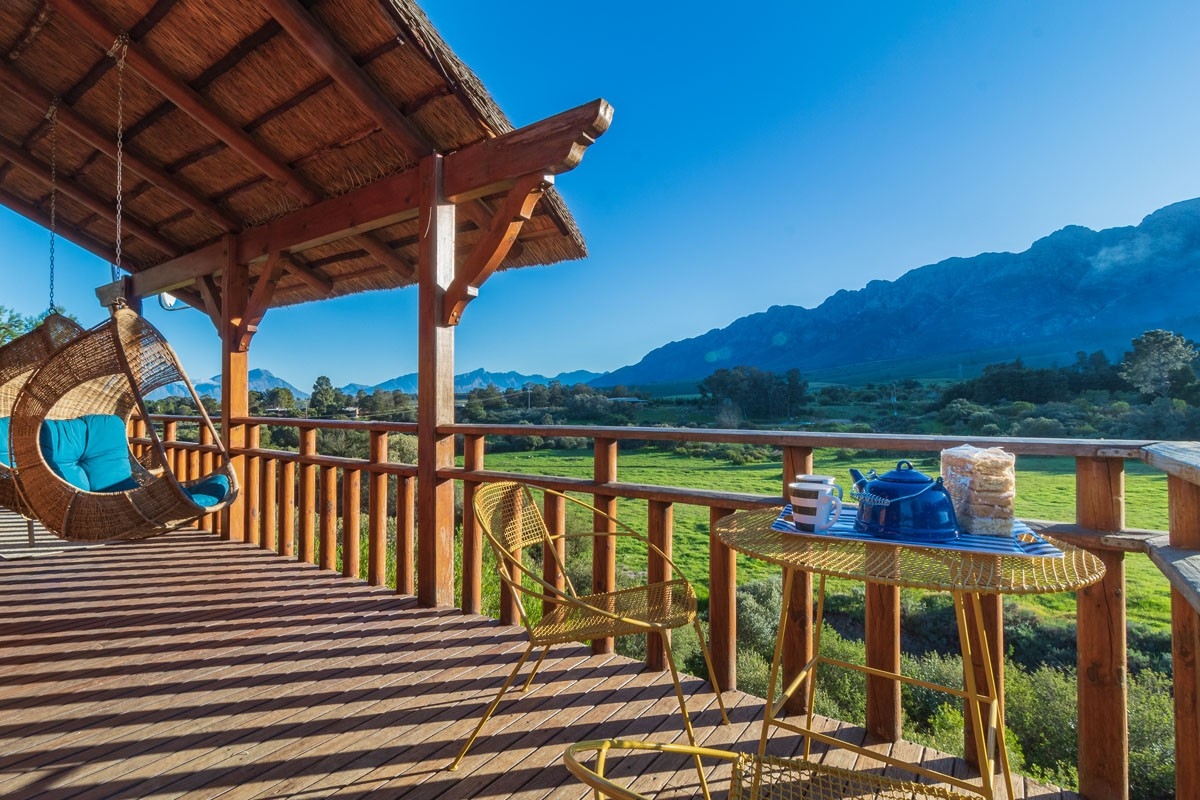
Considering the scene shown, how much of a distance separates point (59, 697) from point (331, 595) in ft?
4.22

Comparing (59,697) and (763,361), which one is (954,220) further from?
(59,697)

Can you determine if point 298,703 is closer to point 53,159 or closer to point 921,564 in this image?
point 921,564

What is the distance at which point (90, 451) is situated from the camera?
4.29 metres

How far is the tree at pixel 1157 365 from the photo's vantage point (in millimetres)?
11562

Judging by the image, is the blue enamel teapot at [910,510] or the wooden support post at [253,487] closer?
the blue enamel teapot at [910,510]

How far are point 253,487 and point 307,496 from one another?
943mm

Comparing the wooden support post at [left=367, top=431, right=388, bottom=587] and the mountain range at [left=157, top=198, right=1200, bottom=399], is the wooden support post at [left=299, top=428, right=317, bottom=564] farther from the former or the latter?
the mountain range at [left=157, top=198, right=1200, bottom=399]

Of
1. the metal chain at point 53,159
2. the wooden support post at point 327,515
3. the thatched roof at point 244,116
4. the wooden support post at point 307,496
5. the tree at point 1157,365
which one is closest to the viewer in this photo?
the thatched roof at point 244,116

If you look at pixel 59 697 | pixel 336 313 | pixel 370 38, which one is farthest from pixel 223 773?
pixel 336 313

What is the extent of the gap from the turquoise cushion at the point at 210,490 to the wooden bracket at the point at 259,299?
1.47m

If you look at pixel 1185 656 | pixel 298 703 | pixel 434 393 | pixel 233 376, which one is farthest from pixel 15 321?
pixel 1185 656

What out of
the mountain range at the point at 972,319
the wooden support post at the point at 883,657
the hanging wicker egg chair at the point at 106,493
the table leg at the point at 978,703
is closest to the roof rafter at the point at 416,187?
the hanging wicker egg chair at the point at 106,493

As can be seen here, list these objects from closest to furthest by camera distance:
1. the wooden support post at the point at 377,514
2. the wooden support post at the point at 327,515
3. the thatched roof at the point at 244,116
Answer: the thatched roof at the point at 244,116, the wooden support post at the point at 377,514, the wooden support post at the point at 327,515

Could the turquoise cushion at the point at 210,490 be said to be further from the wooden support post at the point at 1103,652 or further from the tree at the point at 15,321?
the tree at the point at 15,321
